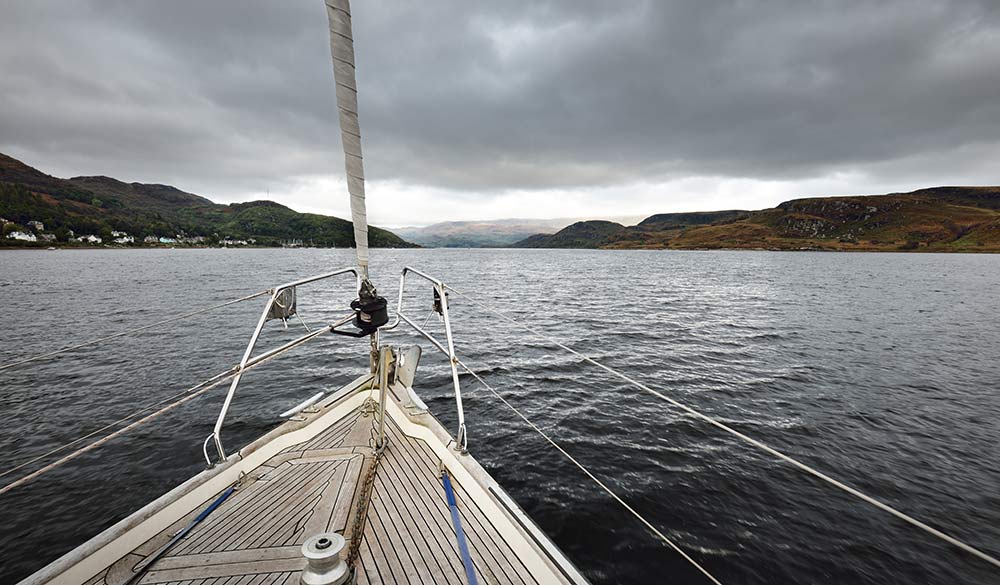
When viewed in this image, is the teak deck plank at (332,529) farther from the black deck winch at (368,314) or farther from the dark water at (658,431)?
the dark water at (658,431)

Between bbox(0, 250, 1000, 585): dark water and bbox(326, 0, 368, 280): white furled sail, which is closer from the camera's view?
bbox(326, 0, 368, 280): white furled sail

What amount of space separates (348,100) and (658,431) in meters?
10.5

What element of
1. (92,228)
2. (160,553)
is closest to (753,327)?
(160,553)

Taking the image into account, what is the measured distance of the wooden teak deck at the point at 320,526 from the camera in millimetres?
3918

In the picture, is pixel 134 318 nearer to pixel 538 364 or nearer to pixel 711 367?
pixel 538 364

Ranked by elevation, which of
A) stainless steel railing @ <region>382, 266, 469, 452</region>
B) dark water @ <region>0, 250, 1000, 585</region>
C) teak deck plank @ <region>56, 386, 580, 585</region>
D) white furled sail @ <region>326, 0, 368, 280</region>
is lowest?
dark water @ <region>0, 250, 1000, 585</region>

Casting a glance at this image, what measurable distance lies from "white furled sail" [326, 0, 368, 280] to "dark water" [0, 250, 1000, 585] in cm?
638

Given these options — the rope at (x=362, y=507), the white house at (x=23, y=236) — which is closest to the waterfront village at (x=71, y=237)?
the white house at (x=23, y=236)

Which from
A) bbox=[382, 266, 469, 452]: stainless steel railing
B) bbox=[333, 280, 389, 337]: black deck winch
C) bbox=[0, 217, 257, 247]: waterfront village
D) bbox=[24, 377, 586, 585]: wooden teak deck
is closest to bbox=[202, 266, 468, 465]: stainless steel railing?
bbox=[382, 266, 469, 452]: stainless steel railing

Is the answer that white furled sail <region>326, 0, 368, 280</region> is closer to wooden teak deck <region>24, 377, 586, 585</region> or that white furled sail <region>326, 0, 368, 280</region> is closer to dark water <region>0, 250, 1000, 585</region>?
Result: wooden teak deck <region>24, 377, 586, 585</region>

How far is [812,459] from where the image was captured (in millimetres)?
9000

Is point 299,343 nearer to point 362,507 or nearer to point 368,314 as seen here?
point 368,314

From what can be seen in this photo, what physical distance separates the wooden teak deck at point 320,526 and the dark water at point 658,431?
2.69 metres

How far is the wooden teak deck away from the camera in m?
3.92
